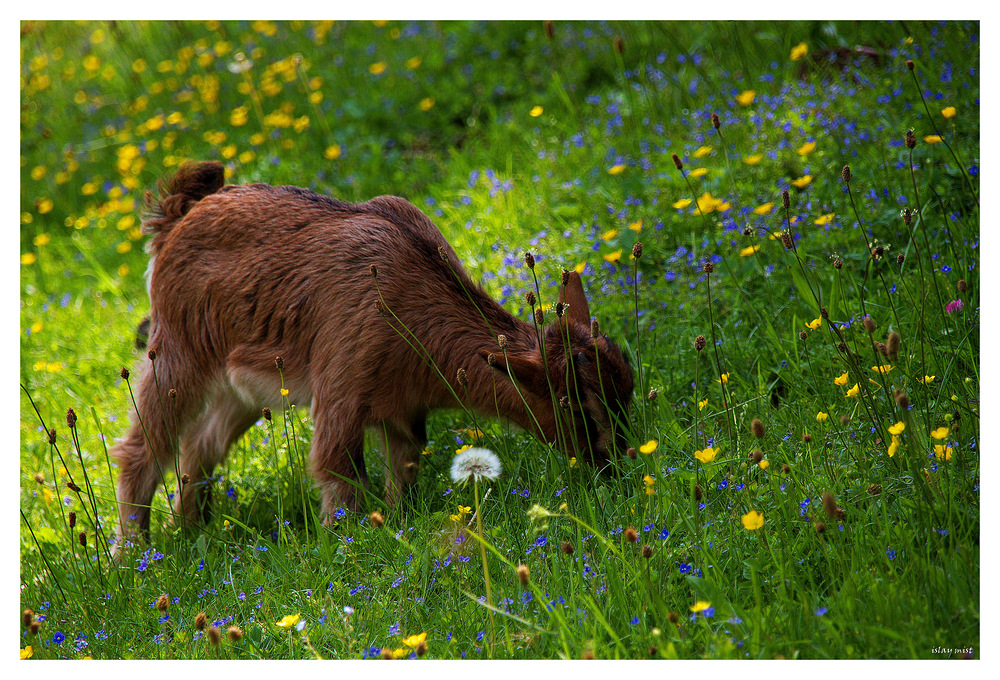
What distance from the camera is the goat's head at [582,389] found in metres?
3.06

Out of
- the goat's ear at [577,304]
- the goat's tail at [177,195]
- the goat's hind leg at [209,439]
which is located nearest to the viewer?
the goat's ear at [577,304]

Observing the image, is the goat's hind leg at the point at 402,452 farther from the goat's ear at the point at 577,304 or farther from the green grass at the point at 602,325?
the goat's ear at the point at 577,304

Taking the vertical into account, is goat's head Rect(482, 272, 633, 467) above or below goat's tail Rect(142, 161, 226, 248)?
below

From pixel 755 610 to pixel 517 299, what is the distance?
2.37 meters

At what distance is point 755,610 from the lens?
2.30m

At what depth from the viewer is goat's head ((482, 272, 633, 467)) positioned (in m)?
3.06

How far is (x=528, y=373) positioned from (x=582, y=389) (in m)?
0.21

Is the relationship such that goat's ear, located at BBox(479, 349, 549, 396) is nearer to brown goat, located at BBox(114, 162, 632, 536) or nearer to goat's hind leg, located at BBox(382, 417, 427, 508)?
brown goat, located at BBox(114, 162, 632, 536)

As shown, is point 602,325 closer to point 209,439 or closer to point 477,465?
point 477,465

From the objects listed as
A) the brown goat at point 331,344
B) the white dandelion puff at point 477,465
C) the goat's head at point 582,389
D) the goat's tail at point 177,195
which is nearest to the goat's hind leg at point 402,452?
the brown goat at point 331,344

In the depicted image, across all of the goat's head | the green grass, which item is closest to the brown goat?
the goat's head

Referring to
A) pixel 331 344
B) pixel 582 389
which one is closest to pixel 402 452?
pixel 331 344
